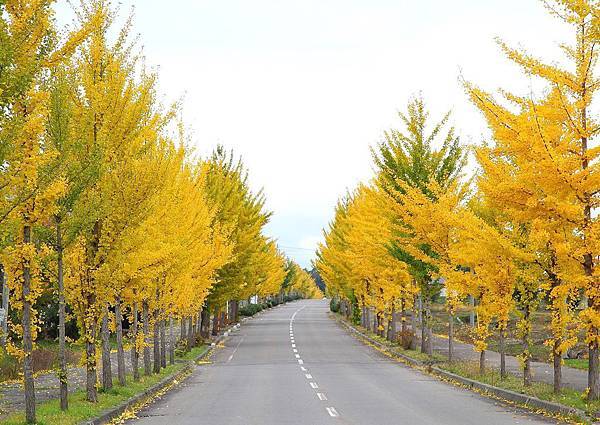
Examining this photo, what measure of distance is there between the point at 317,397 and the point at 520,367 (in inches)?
195

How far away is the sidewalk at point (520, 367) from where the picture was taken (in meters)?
20.4

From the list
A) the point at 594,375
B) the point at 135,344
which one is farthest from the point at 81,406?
the point at 594,375

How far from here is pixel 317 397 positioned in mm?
17438

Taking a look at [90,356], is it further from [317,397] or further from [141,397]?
[317,397]

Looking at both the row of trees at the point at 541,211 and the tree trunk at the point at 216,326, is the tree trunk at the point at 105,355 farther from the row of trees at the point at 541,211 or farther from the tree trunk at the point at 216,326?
the tree trunk at the point at 216,326

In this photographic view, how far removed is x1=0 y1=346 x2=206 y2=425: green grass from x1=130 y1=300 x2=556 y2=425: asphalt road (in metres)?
0.72

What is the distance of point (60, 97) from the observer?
1369cm

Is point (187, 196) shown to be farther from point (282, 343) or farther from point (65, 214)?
point (282, 343)

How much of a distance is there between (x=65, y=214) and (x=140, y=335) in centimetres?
585

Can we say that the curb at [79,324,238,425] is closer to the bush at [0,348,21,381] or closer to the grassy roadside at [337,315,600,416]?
the bush at [0,348,21,381]

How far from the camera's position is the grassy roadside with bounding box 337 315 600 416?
578 inches

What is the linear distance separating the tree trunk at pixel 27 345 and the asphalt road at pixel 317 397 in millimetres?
2341

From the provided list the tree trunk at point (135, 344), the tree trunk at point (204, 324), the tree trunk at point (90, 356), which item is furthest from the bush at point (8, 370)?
the tree trunk at point (204, 324)

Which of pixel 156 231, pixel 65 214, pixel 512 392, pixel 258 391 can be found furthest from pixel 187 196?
pixel 512 392
